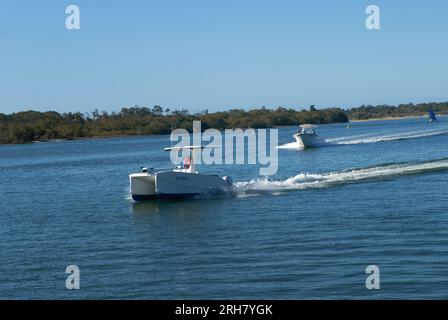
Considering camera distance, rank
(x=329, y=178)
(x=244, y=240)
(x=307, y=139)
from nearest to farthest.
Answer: (x=244, y=240)
(x=329, y=178)
(x=307, y=139)

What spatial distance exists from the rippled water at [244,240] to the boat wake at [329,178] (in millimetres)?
128

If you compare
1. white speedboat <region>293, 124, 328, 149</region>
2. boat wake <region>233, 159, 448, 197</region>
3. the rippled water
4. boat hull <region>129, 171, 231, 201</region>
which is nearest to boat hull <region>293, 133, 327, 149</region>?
white speedboat <region>293, 124, 328, 149</region>

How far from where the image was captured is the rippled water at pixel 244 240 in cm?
1880

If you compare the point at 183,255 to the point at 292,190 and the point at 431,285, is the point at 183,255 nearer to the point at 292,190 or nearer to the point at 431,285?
the point at 431,285

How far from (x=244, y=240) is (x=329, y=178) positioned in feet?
67.6

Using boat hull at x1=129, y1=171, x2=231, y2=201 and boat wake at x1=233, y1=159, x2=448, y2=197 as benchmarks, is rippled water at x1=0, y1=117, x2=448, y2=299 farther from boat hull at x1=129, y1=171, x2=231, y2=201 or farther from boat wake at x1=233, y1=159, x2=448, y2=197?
boat hull at x1=129, y1=171, x2=231, y2=201

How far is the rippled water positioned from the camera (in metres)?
18.8

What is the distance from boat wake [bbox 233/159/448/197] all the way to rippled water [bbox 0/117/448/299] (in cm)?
13

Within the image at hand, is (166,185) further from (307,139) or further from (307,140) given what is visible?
(307,140)

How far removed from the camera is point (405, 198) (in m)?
34.9

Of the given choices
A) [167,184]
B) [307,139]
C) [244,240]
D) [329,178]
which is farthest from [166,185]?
[307,139]

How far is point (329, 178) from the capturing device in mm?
45031

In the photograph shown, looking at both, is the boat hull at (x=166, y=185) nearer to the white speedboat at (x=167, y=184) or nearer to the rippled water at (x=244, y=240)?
the white speedboat at (x=167, y=184)

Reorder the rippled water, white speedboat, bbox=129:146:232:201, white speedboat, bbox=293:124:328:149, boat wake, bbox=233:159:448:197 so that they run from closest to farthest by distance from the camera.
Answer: the rippled water
white speedboat, bbox=129:146:232:201
boat wake, bbox=233:159:448:197
white speedboat, bbox=293:124:328:149
